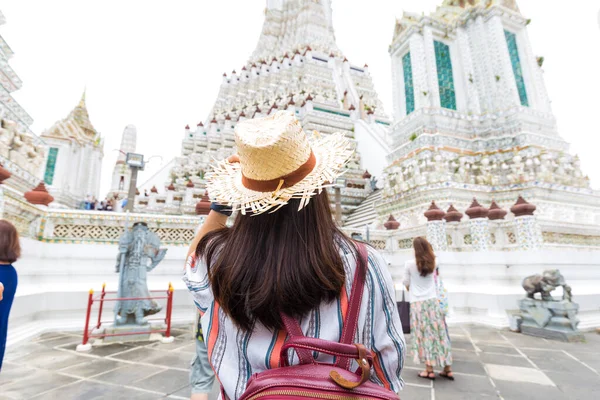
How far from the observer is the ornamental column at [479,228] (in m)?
6.38

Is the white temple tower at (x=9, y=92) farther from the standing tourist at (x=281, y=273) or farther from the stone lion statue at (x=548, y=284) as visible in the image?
the stone lion statue at (x=548, y=284)

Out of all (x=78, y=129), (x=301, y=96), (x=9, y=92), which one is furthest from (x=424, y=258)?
(x=78, y=129)

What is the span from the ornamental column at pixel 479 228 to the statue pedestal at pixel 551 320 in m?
1.52

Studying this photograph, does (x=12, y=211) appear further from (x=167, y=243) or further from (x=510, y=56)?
(x=510, y=56)

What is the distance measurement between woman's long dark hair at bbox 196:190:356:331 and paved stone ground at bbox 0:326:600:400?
225 centimetres

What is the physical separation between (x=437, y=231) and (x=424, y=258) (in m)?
3.88

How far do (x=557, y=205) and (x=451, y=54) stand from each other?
24.0 ft

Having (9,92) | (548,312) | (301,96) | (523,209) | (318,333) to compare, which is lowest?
(548,312)

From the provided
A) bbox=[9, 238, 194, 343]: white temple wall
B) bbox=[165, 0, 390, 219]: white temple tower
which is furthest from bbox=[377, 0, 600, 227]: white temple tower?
bbox=[9, 238, 194, 343]: white temple wall

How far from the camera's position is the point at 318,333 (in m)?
0.88

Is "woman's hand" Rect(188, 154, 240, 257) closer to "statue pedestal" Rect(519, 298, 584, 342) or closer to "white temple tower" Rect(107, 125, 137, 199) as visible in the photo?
"statue pedestal" Rect(519, 298, 584, 342)

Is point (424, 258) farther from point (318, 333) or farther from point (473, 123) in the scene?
point (473, 123)

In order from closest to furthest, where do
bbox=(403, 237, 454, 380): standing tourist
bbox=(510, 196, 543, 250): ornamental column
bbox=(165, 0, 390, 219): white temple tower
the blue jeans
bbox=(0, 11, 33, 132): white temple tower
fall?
1. the blue jeans
2. bbox=(403, 237, 454, 380): standing tourist
3. bbox=(510, 196, 543, 250): ornamental column
4. bbox=(0, 11, 33, 132): white temple tower
5. bbox=(165, 0, 390, 219): white temple tower

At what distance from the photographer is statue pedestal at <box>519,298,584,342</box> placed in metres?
4.41
